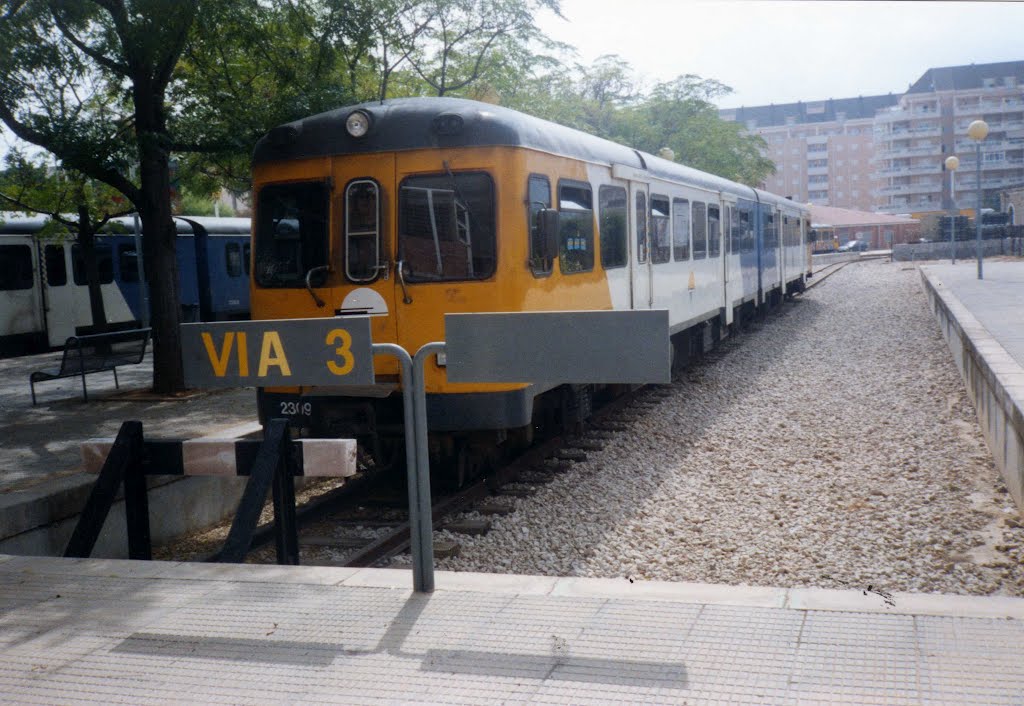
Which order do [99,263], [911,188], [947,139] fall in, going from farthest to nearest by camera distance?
1. [911,188]
2. [947,139]
3. [99,263]

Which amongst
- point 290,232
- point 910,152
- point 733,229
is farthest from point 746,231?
point 910,152

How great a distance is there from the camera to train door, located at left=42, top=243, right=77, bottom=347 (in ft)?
70.7

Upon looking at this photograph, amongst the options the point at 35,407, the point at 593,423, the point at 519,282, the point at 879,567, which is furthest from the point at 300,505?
the point at 35,407

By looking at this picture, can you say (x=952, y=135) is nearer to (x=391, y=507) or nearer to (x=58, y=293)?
(x=58, y=293)

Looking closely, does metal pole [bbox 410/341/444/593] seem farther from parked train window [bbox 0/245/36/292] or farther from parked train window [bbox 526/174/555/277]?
parked train window [bbox 0/245/36/292]

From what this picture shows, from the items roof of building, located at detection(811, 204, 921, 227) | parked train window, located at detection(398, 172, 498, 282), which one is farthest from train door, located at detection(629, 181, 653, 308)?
roof of building, located at detection(811, 204, 921, 227)

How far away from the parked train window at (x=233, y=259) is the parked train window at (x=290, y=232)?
59.9 feet

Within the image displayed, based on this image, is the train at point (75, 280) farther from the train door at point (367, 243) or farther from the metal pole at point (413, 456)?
the metal pole at point (413, 456)

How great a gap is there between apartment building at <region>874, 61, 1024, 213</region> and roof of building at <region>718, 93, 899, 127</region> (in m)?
22.7

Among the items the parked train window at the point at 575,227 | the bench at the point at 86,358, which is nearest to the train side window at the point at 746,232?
the parked train window at the point at 575,227

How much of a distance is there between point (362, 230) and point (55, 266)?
16.1 meters

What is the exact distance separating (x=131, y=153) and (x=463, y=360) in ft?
28.3

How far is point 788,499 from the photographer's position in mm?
7719

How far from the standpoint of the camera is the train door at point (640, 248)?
10.5 meters
